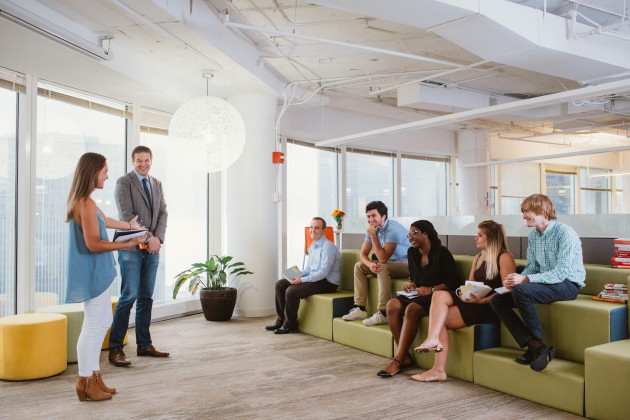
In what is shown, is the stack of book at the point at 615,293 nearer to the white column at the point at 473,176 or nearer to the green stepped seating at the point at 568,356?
the green stepped seating at the point at 568,356

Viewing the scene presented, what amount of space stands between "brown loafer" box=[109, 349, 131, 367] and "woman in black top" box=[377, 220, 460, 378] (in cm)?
197

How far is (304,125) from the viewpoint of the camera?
7805 mm

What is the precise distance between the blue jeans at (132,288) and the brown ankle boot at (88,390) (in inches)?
34.5

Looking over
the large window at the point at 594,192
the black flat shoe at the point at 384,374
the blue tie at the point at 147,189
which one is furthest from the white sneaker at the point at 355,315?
the large window at the point at 594,192

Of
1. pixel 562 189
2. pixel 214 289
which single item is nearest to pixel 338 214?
pixel 214 289

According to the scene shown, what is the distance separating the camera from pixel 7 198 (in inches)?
184

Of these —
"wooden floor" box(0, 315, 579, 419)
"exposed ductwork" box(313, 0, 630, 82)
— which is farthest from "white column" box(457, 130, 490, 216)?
"wooden floor" box(0, 315, 579, 419)

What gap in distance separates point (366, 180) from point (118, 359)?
5660 mm

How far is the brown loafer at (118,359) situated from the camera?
4159 millimetres

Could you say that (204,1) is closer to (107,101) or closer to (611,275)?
(107,101)

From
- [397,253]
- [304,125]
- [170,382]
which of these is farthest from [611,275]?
[304,125]

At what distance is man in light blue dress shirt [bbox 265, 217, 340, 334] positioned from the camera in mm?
5477

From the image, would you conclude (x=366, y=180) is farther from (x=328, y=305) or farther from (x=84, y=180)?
(x=84, y=180)

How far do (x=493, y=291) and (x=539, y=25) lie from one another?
2.23 metres
